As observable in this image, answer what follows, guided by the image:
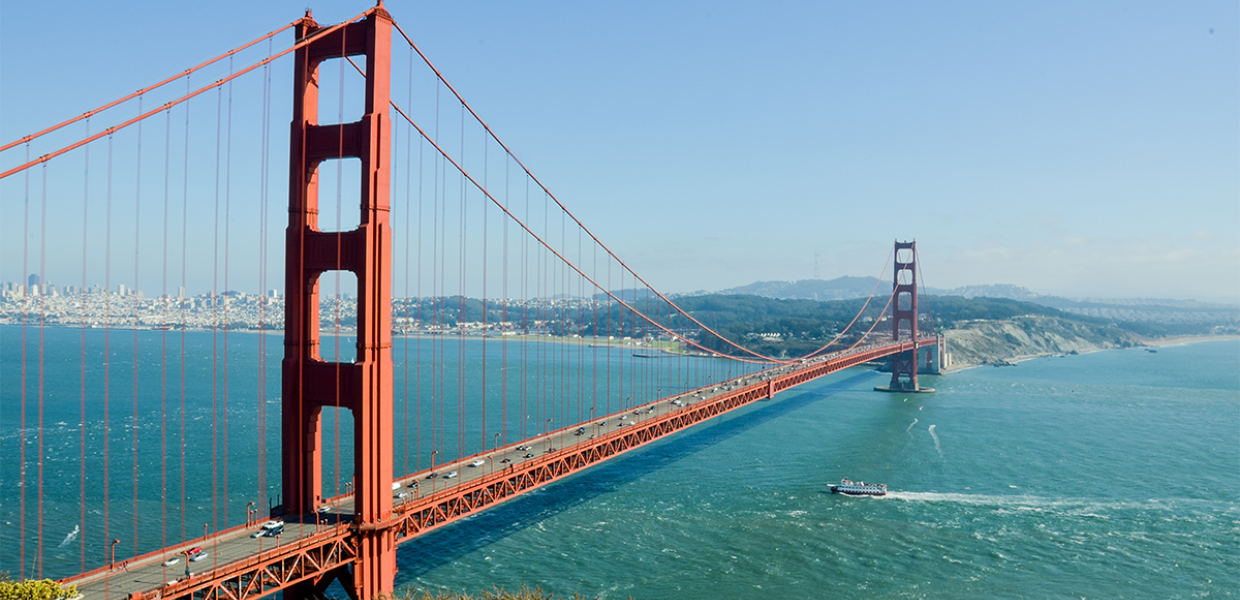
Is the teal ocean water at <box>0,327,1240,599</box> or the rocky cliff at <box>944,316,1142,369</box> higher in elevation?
the rocky cliff at <box>944,316,1142,369</box>

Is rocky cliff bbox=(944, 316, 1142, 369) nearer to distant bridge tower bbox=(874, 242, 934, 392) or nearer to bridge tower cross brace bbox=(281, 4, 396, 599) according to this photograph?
distant bridge tower bbox=(874, 242, 934, 392)

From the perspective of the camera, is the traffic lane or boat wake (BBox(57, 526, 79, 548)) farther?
boat wake (BBox(57, 526, 79, 548))

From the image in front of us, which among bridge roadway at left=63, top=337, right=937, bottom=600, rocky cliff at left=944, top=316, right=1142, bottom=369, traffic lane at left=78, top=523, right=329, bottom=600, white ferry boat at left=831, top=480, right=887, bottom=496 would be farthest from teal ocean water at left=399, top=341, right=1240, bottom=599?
rocky cliff at left=944, top=316, right=1142, bottom=369

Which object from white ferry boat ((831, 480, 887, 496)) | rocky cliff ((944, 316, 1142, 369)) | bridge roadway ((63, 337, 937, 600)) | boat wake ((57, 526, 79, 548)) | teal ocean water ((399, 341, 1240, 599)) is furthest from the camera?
rocky cliff ((944, 316, 1142, 369))

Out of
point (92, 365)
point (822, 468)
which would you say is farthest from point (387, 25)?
point (92, 365)

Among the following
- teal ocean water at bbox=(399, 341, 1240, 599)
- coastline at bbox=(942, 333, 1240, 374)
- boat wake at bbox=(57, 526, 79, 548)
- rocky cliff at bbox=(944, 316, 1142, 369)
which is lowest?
teal ocean water at bbox=(399, 341, 1240, 599)

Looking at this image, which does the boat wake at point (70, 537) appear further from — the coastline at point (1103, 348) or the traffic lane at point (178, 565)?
the coastline at point (1103, 348)

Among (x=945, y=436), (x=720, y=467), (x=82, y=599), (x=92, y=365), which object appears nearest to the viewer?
(x=82, y=599)

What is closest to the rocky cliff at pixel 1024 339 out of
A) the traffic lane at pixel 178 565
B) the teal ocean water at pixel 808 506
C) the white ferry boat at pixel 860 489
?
the teal ocean water at pixel 808 506

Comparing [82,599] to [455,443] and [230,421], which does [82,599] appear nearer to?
[455,443]
